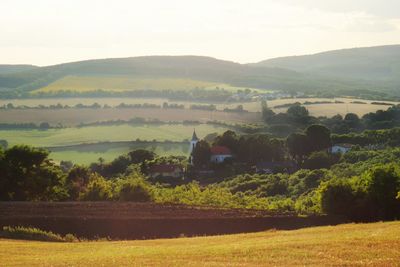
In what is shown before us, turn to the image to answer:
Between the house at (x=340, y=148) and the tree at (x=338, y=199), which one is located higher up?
the tree at (x=338, y=199)

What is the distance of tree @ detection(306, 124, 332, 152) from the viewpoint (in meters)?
84.7

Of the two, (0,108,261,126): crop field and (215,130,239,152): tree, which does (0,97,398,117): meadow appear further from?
(215,130,239,152): tree

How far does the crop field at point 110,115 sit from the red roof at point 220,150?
26457 mm

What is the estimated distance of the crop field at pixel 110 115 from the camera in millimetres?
102825

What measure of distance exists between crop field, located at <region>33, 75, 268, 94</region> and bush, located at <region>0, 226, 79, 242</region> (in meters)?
115

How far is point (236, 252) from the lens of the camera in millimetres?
21141

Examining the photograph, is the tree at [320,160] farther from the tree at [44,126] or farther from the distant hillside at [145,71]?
the distant hillside at [145,71]

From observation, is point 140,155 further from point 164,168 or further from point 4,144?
point 4,144

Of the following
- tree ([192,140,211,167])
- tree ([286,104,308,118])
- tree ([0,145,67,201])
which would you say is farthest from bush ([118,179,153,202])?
tree ([286,104,308,118])

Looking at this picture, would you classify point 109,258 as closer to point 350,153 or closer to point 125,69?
point 350,153

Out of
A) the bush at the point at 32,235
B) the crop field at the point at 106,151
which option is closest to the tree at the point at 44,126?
the crop field at the point at 106,151

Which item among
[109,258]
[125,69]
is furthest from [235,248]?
[125,69]

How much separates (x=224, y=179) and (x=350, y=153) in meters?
14.8

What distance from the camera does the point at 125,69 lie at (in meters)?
181
